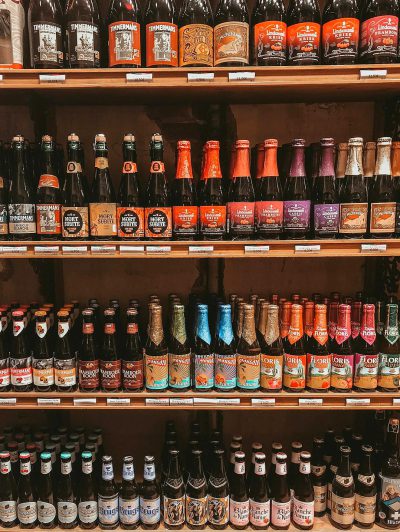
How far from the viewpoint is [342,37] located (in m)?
1.51

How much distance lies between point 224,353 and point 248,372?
0.38ft

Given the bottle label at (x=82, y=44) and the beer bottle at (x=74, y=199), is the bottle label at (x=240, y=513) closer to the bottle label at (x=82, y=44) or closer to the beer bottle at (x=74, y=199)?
the beer bottle at (x=74, y=199)

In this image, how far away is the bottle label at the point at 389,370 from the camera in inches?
64.2

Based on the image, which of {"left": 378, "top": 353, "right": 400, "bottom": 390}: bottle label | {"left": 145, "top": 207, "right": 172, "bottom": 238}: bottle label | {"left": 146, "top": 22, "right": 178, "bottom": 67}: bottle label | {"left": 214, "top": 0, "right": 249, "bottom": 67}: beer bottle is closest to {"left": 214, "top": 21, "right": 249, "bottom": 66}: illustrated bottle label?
{"left": 214, "top": 0, "right": 249, "bottom": 67}: beer bottle

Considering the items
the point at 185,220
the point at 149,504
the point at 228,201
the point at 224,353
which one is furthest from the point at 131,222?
the point at 149,504

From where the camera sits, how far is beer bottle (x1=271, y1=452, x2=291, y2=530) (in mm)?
1684

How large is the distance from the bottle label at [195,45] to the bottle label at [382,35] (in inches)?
21.0

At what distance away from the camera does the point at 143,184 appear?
194 cm

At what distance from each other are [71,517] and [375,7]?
2179mm

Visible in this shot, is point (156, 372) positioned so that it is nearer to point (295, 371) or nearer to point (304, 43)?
point (295, 371)

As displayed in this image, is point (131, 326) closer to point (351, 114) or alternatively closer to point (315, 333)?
point (315, 333)

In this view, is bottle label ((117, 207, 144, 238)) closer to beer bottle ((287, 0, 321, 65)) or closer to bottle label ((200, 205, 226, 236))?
bottle label ((200, 205, 226, 236))

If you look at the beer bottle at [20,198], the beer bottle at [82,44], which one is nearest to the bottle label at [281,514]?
the beer bottle at [20,198]

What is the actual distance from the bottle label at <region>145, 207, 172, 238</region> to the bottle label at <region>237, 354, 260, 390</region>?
1.71 ft
